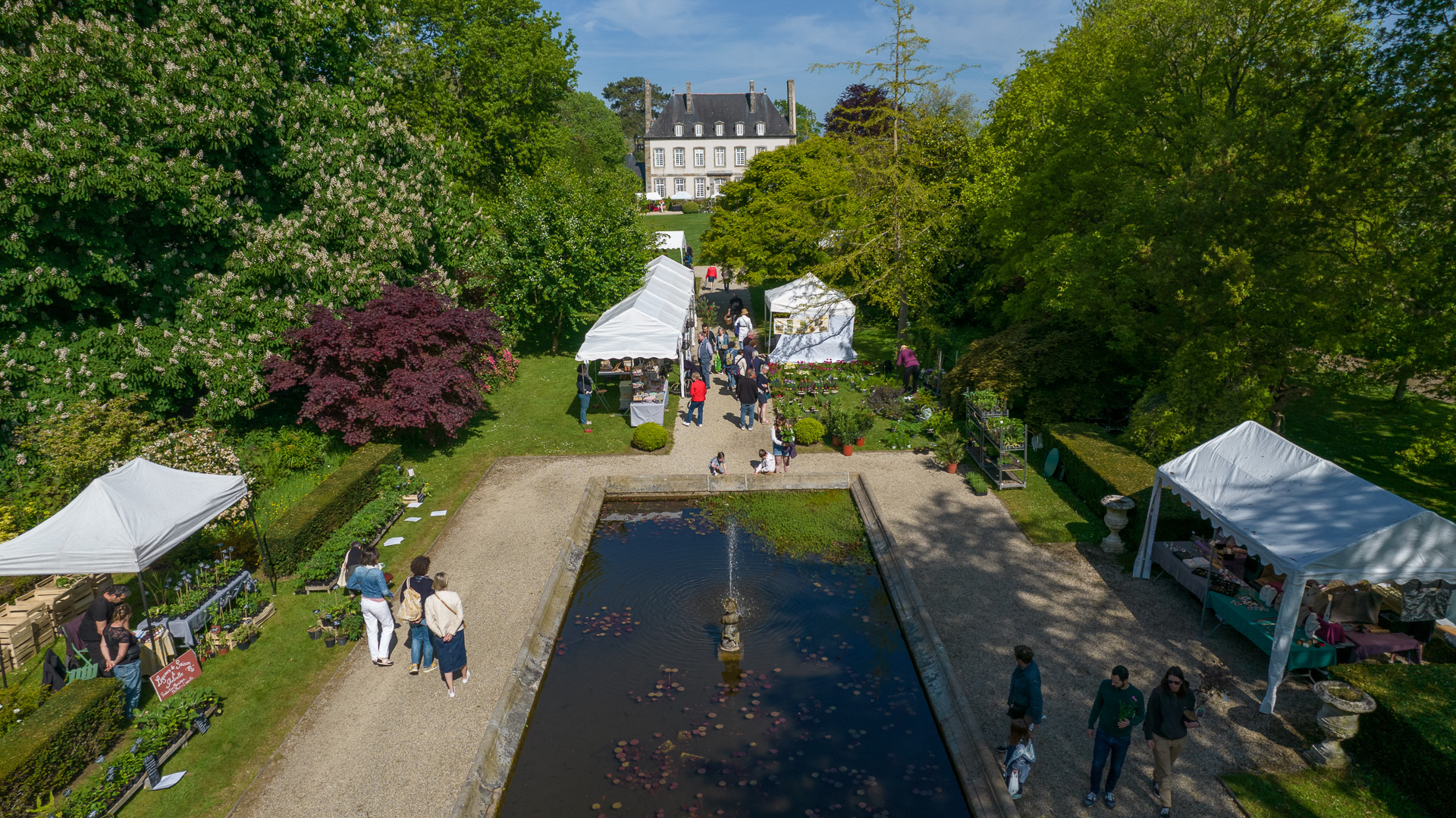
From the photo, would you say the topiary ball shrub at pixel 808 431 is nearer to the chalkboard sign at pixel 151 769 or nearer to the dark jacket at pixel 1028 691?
the dark jacket at pixel 1028 691

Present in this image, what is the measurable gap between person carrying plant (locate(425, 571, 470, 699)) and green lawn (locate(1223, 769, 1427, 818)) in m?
8.81

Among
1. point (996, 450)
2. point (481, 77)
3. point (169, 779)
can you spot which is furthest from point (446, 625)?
point (481, 77)

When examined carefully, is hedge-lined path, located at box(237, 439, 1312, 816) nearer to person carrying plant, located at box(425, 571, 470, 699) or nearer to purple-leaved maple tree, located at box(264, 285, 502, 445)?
person carrying plant, located at box(425, 571, 470, 699)

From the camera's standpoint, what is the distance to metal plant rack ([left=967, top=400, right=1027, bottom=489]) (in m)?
15.9

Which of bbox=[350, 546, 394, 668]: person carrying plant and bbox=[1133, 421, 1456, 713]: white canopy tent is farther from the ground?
bbox=[1133, 421, 1456, 713]: white canopy tent

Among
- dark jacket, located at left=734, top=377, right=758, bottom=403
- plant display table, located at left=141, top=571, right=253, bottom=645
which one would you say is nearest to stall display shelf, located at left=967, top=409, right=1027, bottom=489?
dark jacket, located at left=734, top=377, right=758, bottom=403

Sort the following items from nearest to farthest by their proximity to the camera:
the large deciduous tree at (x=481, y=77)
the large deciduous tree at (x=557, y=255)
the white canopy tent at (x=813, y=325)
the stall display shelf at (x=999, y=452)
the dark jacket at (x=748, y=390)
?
the stall display shelf at (x=999, y=452), the dark jacket at (x=748, y=390), the white canopy tent at (x=813, y=325), the large deciduous tree at (x=557, y=255), the large deciduous tree at (x=481, y=77)

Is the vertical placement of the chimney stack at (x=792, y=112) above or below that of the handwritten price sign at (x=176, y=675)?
above

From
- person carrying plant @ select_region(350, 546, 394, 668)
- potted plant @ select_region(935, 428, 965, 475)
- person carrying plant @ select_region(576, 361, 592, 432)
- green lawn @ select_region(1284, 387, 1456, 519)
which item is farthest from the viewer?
person carrying plant @ select_region(576, 361, 592, 432)

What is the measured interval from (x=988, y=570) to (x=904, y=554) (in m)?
1.39

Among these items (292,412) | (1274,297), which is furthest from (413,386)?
(1274,297)

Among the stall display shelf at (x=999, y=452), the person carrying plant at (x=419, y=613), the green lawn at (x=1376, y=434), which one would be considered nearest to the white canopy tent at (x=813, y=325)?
the stall display shelf at (x=999, y=452)

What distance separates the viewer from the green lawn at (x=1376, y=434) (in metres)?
15.1

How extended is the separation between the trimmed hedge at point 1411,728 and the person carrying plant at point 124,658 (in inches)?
553
